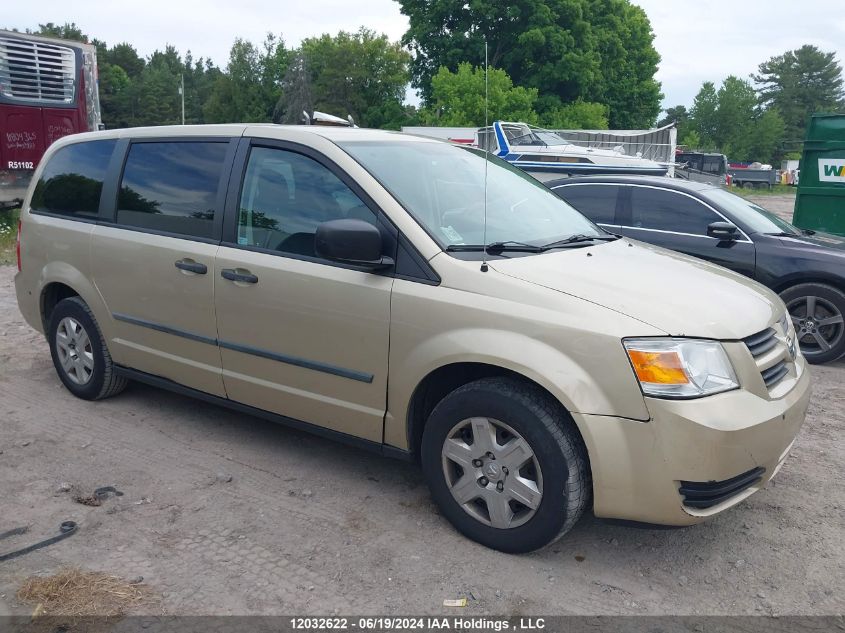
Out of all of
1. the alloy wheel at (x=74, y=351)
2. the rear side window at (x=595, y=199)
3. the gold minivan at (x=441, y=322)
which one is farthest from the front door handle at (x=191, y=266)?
the rear side window at (x=595, y=199)

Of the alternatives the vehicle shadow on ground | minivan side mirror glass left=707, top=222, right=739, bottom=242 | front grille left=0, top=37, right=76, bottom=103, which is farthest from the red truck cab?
minivan side mirror glass left=707, top=222, right=739, bottom=242

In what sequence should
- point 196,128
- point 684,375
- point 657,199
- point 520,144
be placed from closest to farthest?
point 684,375
point 196,128
point 657,199
point 520,144

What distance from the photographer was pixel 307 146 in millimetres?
3881

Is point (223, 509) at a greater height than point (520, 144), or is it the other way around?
point (520, 144)

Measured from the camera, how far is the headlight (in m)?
2.88

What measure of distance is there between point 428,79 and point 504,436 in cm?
4640

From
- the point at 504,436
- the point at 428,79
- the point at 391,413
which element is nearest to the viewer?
the point at 504,436

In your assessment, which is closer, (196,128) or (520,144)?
(196,128)

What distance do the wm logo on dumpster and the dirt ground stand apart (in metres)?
6.78

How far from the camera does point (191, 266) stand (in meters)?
4.17

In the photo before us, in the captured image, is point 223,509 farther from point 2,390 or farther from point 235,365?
point 2,390

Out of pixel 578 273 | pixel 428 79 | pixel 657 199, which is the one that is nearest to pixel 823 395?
pixel 657 199

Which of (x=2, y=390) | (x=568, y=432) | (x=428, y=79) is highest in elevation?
(x=428, y=79)

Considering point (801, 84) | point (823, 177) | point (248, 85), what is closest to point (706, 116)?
point (801, 84)
